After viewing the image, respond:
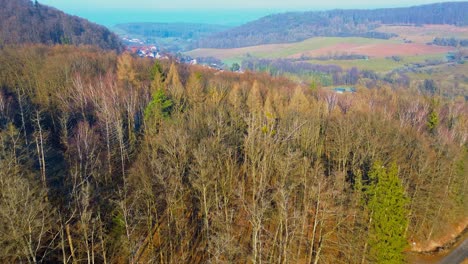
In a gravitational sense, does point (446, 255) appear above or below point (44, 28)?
below

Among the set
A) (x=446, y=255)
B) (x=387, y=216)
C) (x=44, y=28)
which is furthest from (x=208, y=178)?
(x=44, y=28)

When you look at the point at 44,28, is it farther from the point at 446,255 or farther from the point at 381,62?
the point at 381,62

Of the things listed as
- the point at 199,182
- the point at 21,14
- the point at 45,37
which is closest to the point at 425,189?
the point at 199,182

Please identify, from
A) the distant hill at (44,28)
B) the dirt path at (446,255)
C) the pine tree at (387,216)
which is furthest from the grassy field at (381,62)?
the pine tree at (387,216)

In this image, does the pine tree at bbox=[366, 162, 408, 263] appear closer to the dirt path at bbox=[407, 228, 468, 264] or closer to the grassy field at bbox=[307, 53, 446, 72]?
the dirt path at bbox=[407, 228, 468, 264]

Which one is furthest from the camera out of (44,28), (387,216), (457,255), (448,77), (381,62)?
(381,62)

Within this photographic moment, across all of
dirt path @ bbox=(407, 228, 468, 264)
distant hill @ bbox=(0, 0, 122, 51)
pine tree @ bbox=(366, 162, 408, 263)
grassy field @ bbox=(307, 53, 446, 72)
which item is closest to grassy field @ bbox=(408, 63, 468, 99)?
grassy field @ bbox=(307, 53, 446, 72)

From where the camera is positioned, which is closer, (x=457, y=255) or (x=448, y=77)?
(x=457, y=255)
